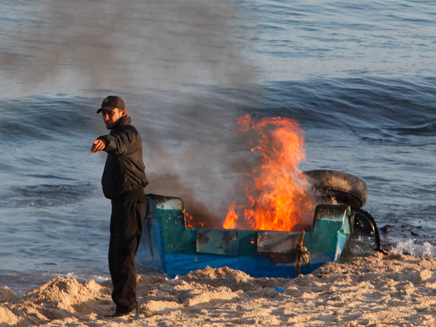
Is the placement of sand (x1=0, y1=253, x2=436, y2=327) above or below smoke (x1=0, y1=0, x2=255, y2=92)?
below

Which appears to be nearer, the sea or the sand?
the sand

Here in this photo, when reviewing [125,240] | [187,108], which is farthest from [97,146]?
[187,108]

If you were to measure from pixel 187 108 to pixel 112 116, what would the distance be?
15738 millimetres

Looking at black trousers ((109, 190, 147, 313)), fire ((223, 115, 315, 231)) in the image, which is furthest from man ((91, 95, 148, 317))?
fire ((223, 115, 315, 231))

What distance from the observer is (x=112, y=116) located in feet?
17.8

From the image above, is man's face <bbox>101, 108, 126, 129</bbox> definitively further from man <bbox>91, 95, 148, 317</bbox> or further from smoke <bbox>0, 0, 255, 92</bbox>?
smoke <bbox>0, 0, 255, 92</bbox>

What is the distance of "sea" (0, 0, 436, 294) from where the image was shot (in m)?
10.2

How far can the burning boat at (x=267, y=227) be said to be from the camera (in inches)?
286

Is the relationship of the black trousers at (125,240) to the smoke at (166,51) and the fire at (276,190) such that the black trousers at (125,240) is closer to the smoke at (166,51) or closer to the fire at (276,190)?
the fire at (276,190)

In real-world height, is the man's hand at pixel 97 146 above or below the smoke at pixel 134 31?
below

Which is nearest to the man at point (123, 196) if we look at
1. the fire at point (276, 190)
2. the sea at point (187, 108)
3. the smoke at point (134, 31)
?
the sea at point (187, 108)

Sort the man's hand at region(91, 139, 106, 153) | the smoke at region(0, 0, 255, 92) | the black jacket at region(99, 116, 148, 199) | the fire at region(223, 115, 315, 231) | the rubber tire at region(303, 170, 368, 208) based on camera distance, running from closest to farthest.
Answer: the man's hand at region(91, 139, 106, 153) → the black jacket at region(99, 116, 148, 199) → the fire at region(223, 115, 315, 231) → the rubber tire at region(303, 170, 368, 208) → the smoke at region(0, 0, 255, 92)

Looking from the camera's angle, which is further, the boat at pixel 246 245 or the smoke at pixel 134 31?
the smoke at pixel 134 31

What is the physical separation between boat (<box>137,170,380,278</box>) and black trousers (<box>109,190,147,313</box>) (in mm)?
1943
